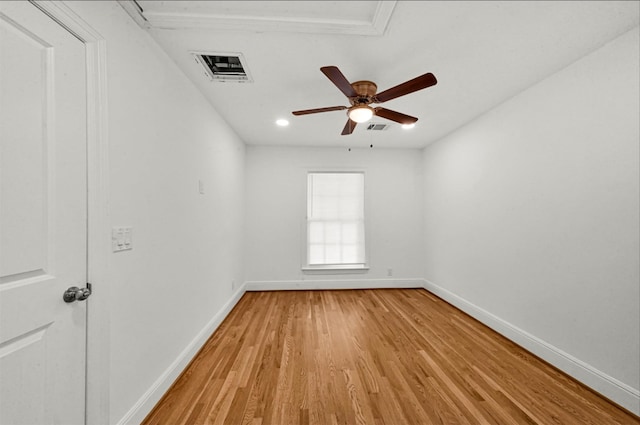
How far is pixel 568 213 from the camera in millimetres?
2029

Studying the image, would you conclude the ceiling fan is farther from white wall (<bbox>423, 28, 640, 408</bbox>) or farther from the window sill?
the window sill

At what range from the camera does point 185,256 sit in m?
2.10

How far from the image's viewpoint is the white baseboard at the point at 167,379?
1450 mm

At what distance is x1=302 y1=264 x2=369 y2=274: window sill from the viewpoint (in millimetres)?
4270

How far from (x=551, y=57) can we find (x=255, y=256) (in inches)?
166

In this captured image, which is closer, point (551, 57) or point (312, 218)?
point (551, 57)

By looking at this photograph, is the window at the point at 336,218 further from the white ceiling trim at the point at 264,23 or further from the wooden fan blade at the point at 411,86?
the white ceiling trim at the point at 264,23

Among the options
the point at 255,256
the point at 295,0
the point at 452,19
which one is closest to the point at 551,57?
the point at 452,19

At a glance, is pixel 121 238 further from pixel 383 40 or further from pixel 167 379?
pixel 383 40

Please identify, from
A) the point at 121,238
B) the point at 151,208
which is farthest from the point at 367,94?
the point at 121,238

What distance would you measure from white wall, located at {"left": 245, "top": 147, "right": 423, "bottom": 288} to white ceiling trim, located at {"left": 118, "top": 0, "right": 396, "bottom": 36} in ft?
8.86

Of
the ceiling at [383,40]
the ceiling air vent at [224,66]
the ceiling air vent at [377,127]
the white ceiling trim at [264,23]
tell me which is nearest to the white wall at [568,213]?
the ceiling at [383,40]

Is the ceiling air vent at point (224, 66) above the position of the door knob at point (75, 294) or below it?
above

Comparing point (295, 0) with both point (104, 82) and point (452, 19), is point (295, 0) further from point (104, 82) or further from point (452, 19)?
point (104, 82)
